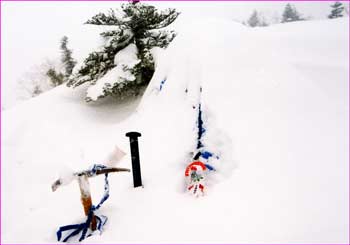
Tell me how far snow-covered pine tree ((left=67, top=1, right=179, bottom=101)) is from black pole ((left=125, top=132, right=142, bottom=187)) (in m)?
3.58

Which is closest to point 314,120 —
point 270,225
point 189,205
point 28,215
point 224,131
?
point 224,131

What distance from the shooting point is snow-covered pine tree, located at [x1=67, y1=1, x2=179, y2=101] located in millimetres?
6633

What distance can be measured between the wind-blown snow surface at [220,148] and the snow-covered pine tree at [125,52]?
35.0 inches

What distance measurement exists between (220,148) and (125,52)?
15.6ft

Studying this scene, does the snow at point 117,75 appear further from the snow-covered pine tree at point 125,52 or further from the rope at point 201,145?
the rope at point 201,145

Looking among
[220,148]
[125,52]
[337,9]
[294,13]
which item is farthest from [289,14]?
[220,148]

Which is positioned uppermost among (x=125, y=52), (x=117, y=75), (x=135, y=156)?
(x=125, y=52)

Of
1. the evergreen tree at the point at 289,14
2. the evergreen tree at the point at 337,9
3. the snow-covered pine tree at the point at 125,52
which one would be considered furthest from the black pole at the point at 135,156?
the evergreen tree at the point at 289,14

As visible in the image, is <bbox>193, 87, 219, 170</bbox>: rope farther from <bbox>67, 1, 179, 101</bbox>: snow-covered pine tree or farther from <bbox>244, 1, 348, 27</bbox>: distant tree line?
<bbox>244, 1, 348, 27</bbox>: distant tree line

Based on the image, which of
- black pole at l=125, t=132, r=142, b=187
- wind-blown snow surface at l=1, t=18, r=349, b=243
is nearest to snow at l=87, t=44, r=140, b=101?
wind-blown snow surface at l=1, t=18, r=349, b=243

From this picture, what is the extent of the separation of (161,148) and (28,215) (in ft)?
6.68

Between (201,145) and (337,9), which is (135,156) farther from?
(337,9)

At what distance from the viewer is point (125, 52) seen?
7.12 m

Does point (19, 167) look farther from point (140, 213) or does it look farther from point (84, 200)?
point (140, 213)
